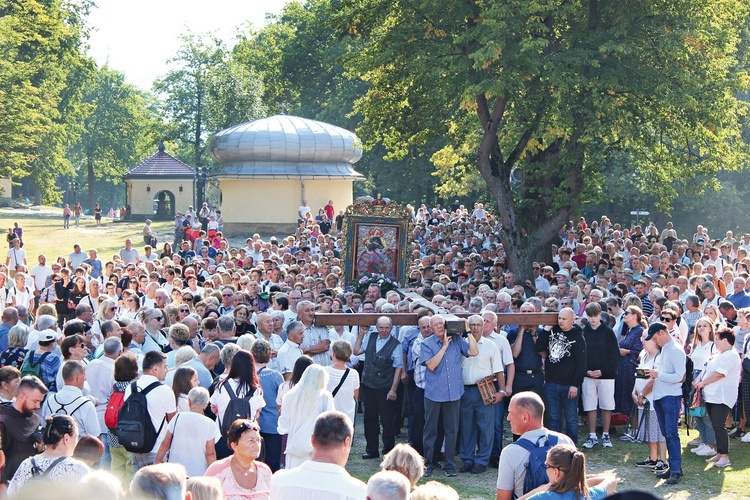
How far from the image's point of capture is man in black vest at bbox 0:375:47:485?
7734mm

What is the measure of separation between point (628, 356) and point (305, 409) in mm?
6306

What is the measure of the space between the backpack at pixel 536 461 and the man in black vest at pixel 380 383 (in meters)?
5.31

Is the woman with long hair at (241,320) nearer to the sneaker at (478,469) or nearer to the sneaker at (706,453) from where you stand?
the sneaker at (478,469)

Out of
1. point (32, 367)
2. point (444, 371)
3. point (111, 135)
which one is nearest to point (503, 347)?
point (444, 371)

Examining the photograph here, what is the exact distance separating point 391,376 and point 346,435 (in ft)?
21.1

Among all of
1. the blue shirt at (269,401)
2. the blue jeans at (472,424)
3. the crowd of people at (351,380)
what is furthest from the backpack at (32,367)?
the blue jeans at (472,424)

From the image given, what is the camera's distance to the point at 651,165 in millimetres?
24438

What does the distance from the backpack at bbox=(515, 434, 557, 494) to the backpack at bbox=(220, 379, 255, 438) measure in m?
2.76

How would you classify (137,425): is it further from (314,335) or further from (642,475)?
(642,475)

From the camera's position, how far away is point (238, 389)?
8.76 m

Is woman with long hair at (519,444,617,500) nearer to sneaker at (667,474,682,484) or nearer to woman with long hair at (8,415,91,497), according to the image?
woman with long hair at (8,415,91,497)

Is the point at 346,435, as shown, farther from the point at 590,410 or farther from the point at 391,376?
the point at 590,410

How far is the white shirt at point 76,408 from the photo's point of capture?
8148mm

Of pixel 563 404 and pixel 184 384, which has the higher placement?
pixel 184 384
